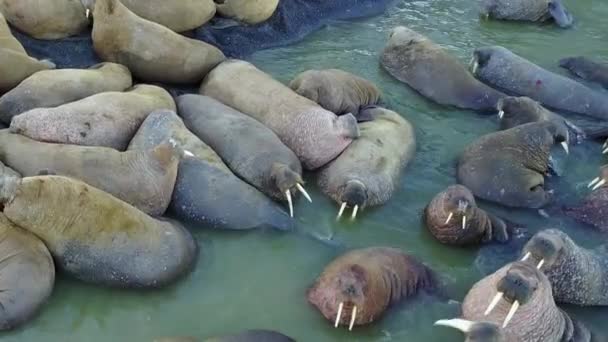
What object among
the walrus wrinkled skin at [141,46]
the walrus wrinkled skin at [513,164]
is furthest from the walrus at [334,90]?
the walrus wrinkled skin at [513,164]

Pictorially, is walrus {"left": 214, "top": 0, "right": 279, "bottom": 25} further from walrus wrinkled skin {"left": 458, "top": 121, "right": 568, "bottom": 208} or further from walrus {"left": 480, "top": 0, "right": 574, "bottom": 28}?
walrus {"left": 480, "top": 0, "right": 574, "bottom": 28}

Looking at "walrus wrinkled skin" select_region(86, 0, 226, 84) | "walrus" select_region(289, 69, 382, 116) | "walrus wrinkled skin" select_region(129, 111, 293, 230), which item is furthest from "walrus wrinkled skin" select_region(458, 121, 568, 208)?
"walrus wrinkled skin" select_region(86, 0, 226, 84)

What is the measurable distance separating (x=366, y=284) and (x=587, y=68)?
5294 millimetres

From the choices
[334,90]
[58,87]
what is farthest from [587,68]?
[58,87]

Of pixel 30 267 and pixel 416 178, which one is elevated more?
pixel 30 267

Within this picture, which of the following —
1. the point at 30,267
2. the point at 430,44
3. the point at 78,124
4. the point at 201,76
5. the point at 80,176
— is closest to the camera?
the point at 30,267

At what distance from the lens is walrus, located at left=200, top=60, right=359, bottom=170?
616cm

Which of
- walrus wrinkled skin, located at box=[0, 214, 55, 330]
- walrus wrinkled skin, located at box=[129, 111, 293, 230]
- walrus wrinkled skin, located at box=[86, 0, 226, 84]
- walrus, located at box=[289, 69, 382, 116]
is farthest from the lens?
walrus, located at box=[289, 69, 382, 116]

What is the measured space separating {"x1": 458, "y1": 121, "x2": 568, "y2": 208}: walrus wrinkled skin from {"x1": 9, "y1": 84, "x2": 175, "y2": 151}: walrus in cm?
258

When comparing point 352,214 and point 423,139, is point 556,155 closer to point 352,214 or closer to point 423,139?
point 423,139

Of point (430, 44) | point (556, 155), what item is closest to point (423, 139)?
point (556, 155)

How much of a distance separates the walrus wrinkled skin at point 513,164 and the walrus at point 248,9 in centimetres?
305

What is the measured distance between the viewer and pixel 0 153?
5.12 metres

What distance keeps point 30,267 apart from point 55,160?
0.97 m
